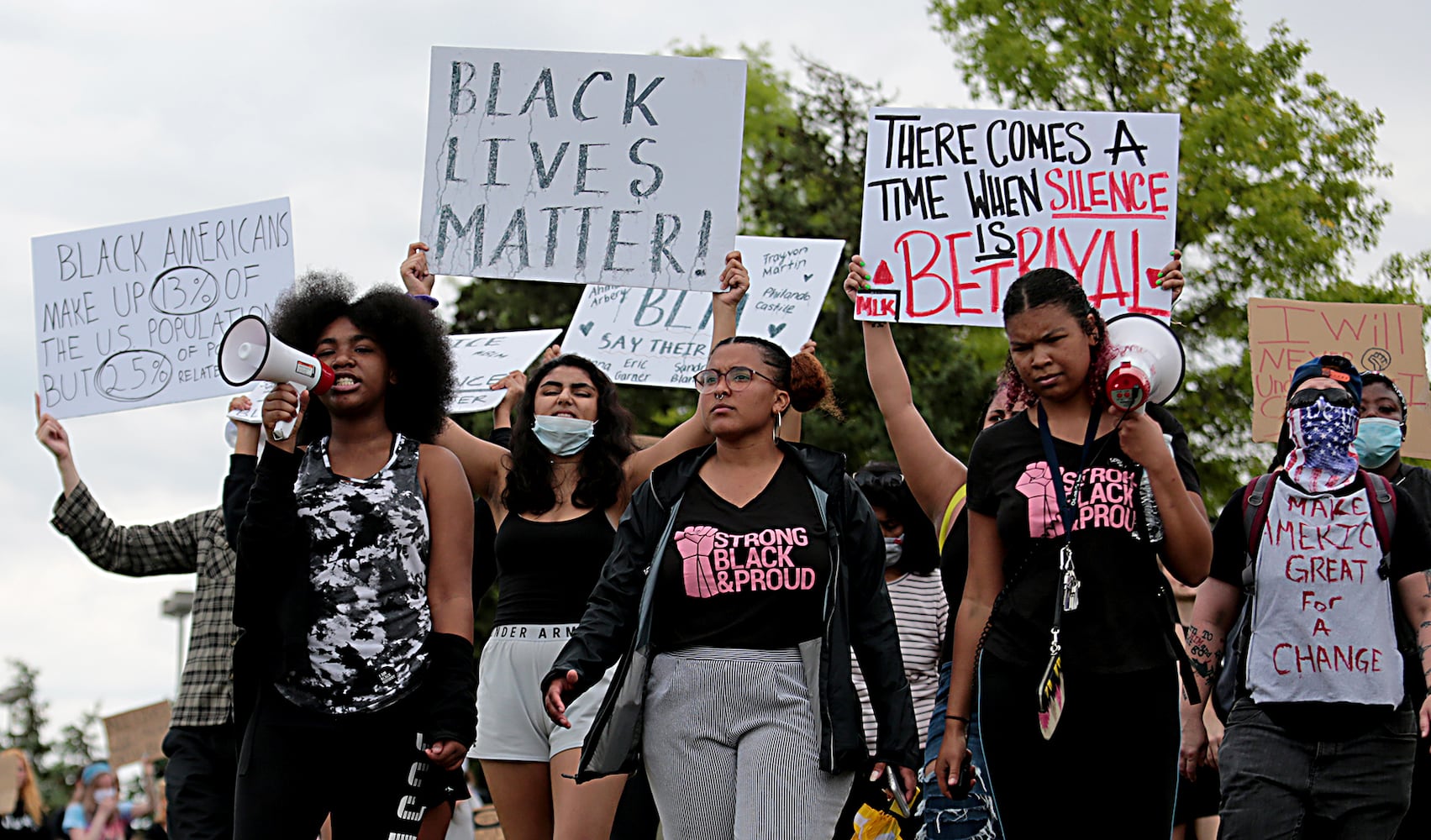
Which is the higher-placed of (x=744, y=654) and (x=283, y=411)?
(x=283, y=411)

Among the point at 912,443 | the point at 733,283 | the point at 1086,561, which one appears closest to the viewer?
the point at 1086,561

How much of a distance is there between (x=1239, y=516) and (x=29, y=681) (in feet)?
143

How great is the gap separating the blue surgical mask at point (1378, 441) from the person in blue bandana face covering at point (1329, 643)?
69 cm

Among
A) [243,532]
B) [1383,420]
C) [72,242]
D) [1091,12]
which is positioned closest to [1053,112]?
[1383,420]

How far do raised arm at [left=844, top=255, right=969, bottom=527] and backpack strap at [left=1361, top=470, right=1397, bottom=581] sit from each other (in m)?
1.25

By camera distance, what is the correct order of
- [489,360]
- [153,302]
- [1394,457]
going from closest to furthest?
[1394,457] < [153,302] < [489,360]

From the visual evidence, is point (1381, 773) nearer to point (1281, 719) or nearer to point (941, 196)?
point (1281, 719)

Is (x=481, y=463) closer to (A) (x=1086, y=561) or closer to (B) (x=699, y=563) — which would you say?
(B) (x=699, y=563)

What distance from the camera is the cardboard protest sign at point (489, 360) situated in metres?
8.15

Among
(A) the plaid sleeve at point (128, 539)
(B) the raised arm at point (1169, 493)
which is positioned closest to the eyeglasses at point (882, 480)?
(B) the raised arm at point (1169, 493)

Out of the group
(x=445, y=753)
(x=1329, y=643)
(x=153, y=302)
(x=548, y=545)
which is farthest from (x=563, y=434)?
(x=1329, y=643)

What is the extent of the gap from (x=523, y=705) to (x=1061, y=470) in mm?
2327

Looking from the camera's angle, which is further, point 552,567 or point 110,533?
point 110,533

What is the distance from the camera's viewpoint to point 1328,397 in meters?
5.11
